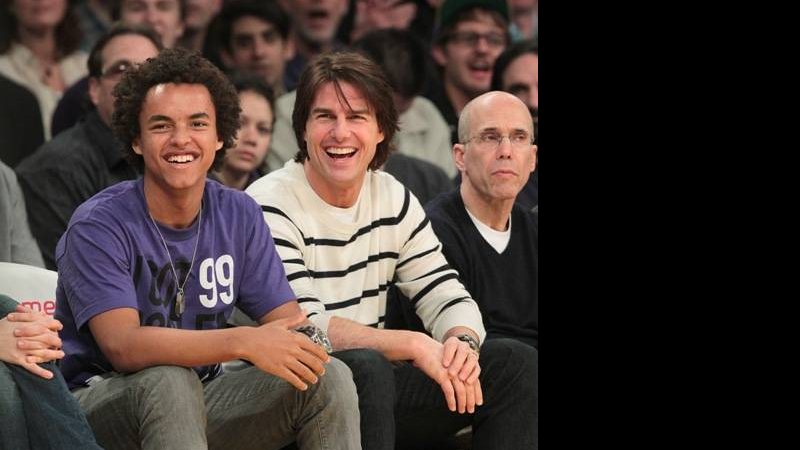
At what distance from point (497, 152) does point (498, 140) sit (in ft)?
0.12

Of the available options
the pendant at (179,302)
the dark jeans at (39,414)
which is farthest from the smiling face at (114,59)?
the dark jeans at (39,414)

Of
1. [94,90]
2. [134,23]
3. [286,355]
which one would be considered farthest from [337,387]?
[134,23]

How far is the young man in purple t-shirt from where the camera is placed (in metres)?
2.03

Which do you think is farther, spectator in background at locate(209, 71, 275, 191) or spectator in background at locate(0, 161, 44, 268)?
spectator in background at locate(209, 71, 275, 191)

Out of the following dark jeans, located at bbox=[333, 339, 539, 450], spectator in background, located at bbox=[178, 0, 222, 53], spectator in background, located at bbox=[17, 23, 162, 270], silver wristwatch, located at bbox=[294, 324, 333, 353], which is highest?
spectator in background, located at bbox=[178, 0, 222, 53]

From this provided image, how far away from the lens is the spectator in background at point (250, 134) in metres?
3.39

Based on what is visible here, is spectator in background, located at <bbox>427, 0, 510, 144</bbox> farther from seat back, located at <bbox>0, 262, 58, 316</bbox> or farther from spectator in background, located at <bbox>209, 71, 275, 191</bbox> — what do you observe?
seat back, located at <bbox>0, 262, 58, 316</bbox>

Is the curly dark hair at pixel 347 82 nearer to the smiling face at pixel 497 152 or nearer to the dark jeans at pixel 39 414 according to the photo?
the smiling face at pixel 497 152

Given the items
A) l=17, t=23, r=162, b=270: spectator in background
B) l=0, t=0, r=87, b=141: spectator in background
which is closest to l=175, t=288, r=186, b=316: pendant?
l=17, t=23, r=162, b=270: spectator in background

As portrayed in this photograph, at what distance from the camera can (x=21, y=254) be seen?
3045 millimetres

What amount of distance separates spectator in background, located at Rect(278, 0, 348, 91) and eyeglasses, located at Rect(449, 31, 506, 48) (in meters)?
0.38

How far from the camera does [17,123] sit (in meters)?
3.40

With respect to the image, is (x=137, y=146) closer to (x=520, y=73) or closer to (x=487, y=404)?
A: (x=487, y=404)
